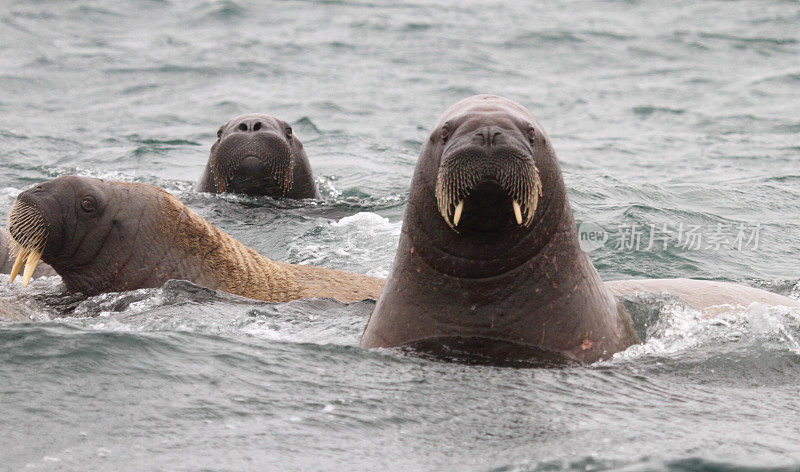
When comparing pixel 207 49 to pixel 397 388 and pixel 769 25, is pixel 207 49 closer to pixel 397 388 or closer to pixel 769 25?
pixel 769 25

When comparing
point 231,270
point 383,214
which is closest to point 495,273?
point 231,270

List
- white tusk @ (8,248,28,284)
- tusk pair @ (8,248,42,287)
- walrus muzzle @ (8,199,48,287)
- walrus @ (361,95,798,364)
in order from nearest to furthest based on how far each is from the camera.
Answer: walrus @ (361,95,798,364) → walrus muzzle @ (8,199,48,287) → tusk pair @ (8,248,42,287) → white tusk @ (8,248,28,284)

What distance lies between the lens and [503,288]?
18.5ft

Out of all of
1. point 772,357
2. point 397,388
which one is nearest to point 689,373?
point 772,357

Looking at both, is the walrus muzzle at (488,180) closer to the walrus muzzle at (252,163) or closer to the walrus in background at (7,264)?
the walrus in background at (7,264)

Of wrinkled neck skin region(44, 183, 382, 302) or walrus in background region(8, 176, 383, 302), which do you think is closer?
walrus in background region(8, 176, 383, 302)

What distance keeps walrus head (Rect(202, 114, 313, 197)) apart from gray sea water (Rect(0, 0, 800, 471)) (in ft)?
0.83

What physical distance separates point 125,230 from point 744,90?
17755 mm

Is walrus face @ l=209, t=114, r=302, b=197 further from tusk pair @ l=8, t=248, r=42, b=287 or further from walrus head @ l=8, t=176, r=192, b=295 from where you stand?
tusk pair @ l=8, t=248, r=42, b=287

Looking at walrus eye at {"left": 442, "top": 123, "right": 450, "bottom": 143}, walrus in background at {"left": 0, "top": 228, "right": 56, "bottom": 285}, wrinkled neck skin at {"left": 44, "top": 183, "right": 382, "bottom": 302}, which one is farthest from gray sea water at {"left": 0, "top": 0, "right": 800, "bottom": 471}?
walrus eye at {"left": 442, "top": 123, "right": 450, "bottom": 143}

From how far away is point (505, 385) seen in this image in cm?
510

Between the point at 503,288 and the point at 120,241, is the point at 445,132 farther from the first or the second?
the point at 120,241

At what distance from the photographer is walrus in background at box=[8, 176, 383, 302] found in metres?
7.25

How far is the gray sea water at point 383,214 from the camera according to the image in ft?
14.2
